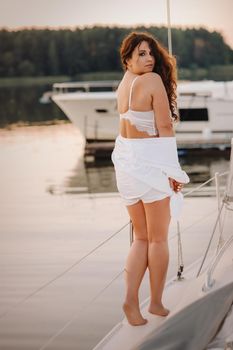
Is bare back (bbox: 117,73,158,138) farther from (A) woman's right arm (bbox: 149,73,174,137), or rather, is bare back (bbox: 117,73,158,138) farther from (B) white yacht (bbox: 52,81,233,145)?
(B) white yacht (bbox: 52,81,233,145)

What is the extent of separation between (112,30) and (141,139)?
73.1 m

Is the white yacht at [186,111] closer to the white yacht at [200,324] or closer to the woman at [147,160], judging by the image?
the woman at [147,160]

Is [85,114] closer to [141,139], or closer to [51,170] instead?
[51,170]

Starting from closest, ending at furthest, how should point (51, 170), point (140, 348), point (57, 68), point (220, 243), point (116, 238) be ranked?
1. point (140, 348)
2. point (220, 243)
3. point (116, 238)
4. point (51, 170)
5. point (57, 68)

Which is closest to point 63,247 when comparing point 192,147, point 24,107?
point 192,147

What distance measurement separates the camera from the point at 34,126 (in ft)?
175

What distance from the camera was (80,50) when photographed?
88.0 m

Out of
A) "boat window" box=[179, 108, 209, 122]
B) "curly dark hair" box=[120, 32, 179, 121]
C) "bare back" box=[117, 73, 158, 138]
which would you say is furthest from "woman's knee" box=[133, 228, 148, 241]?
"boat window" box=[179, 108, 209, 122]

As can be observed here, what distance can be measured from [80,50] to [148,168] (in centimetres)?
8392

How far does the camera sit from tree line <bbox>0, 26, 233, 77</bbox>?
79250mm

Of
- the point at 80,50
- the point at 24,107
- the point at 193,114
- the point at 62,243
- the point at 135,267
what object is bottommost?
the point at 24,107

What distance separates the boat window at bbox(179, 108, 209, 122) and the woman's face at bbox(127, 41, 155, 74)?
27295 mm

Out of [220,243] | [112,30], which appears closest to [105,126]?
[220,243]

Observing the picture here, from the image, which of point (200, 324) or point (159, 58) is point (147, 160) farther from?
point (200, 324)
